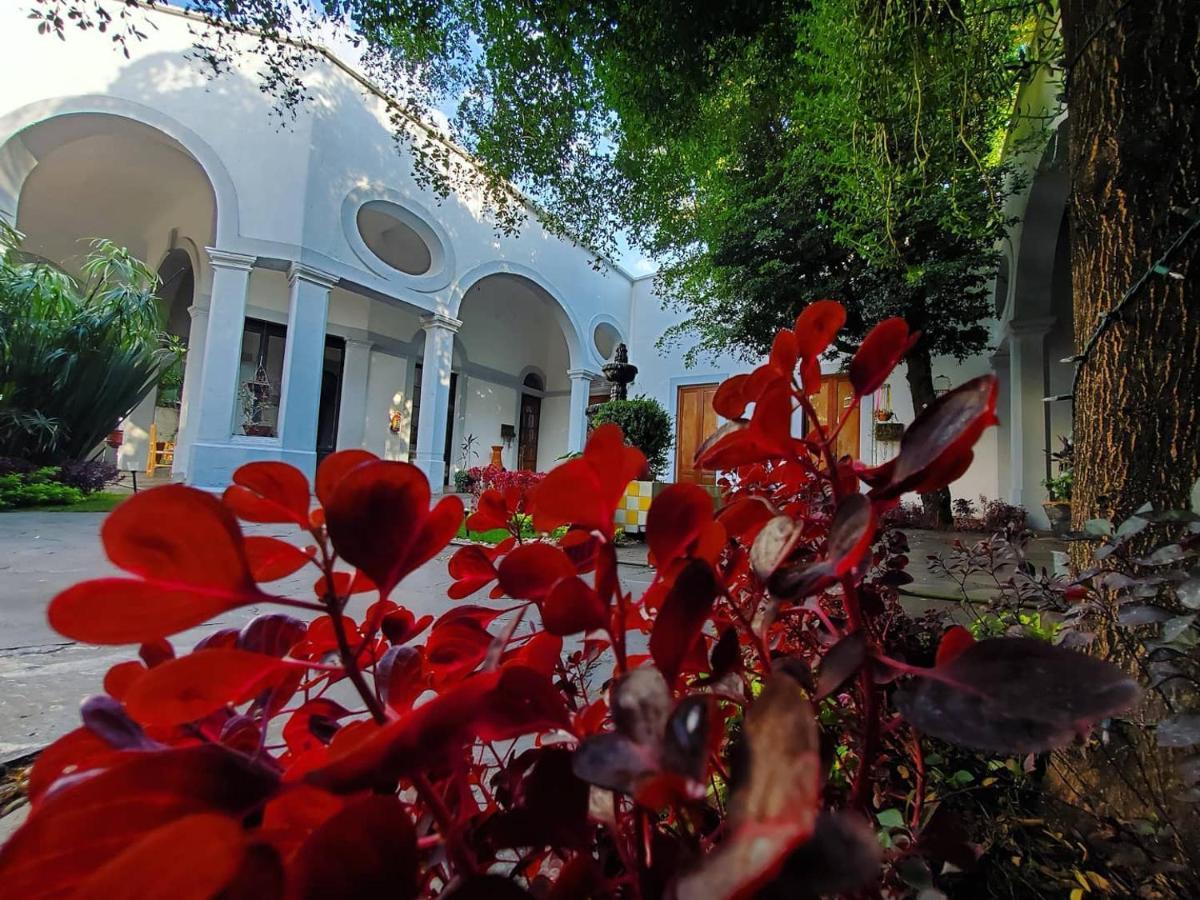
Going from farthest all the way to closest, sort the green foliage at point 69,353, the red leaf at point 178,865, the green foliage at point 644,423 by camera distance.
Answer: the green foliage at point 69,353, the green foliage at point 644,423, the red leaf at point 178,865

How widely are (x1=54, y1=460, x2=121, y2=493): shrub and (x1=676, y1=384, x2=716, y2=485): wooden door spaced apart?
6.66 meters

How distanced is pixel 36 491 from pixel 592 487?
670 centimetres

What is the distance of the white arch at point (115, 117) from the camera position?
198 inches

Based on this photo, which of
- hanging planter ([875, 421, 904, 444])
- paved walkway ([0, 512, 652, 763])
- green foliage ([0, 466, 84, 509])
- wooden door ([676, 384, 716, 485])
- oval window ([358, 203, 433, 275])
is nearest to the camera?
paved walkway ([0, 512, 652, 763])

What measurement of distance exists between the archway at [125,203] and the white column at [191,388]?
0.70 feet

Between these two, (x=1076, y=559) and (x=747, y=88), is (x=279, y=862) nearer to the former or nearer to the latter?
(x=1076, y=559)

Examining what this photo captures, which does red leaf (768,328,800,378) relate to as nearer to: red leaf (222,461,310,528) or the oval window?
red leaf (222,461,310,528)

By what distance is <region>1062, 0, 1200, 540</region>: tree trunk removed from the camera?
0.71m

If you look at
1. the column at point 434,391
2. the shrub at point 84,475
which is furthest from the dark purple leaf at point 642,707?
the shrub at point 84,475

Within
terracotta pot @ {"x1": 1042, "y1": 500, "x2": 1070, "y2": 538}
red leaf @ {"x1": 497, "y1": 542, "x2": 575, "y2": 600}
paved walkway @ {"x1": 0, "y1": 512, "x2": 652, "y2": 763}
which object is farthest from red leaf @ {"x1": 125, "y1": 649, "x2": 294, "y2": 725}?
terracotta pot @ {"x1": 1042, "y1": 500, "x2": 1070, "y2": 538}

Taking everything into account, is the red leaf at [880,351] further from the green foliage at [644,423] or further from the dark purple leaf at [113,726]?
the green foliage at [644,423]

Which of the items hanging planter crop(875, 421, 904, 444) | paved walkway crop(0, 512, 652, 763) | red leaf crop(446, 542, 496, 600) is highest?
hanging planter crop(875, 421, 904, 444)

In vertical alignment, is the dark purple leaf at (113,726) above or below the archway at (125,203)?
below

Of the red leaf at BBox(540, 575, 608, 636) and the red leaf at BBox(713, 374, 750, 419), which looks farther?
the red leaf at BBox(713, 374, 750, 419)
